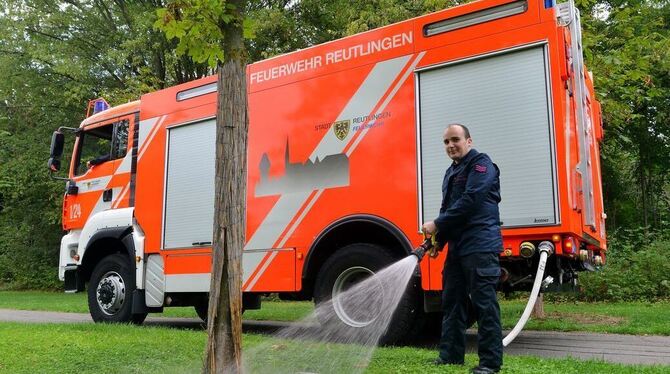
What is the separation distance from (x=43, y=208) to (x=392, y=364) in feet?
76.7

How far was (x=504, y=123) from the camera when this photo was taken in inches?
219

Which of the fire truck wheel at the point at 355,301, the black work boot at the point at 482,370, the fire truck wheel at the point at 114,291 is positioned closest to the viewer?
the black work boot at the point at 482,370

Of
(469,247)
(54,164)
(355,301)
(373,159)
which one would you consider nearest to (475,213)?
(469,247)

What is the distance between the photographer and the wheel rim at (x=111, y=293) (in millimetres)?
8477

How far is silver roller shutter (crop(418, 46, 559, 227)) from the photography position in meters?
5.30

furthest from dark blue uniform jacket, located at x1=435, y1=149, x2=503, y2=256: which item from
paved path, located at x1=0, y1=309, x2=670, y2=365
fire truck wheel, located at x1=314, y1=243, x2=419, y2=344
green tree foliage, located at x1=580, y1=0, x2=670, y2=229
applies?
green tree foliage, located at x1=580, y1=0, x2=670, y2=229

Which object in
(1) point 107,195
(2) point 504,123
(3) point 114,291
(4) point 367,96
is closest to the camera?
(2) point 504,123

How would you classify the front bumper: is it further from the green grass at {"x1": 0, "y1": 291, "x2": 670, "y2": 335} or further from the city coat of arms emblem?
the city coat of arms emblem

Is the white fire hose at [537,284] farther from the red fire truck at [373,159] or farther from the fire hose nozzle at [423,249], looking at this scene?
the fire hose nozzle at [423,249]

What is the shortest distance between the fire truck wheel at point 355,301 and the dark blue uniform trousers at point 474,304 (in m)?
1.45

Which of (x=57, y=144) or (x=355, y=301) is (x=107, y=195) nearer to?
(x=57, y=144)

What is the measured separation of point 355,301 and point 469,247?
247 centimetres

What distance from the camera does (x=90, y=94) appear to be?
817 inches

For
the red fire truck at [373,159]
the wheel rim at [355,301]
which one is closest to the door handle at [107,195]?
the red fire truck at [373,159]
